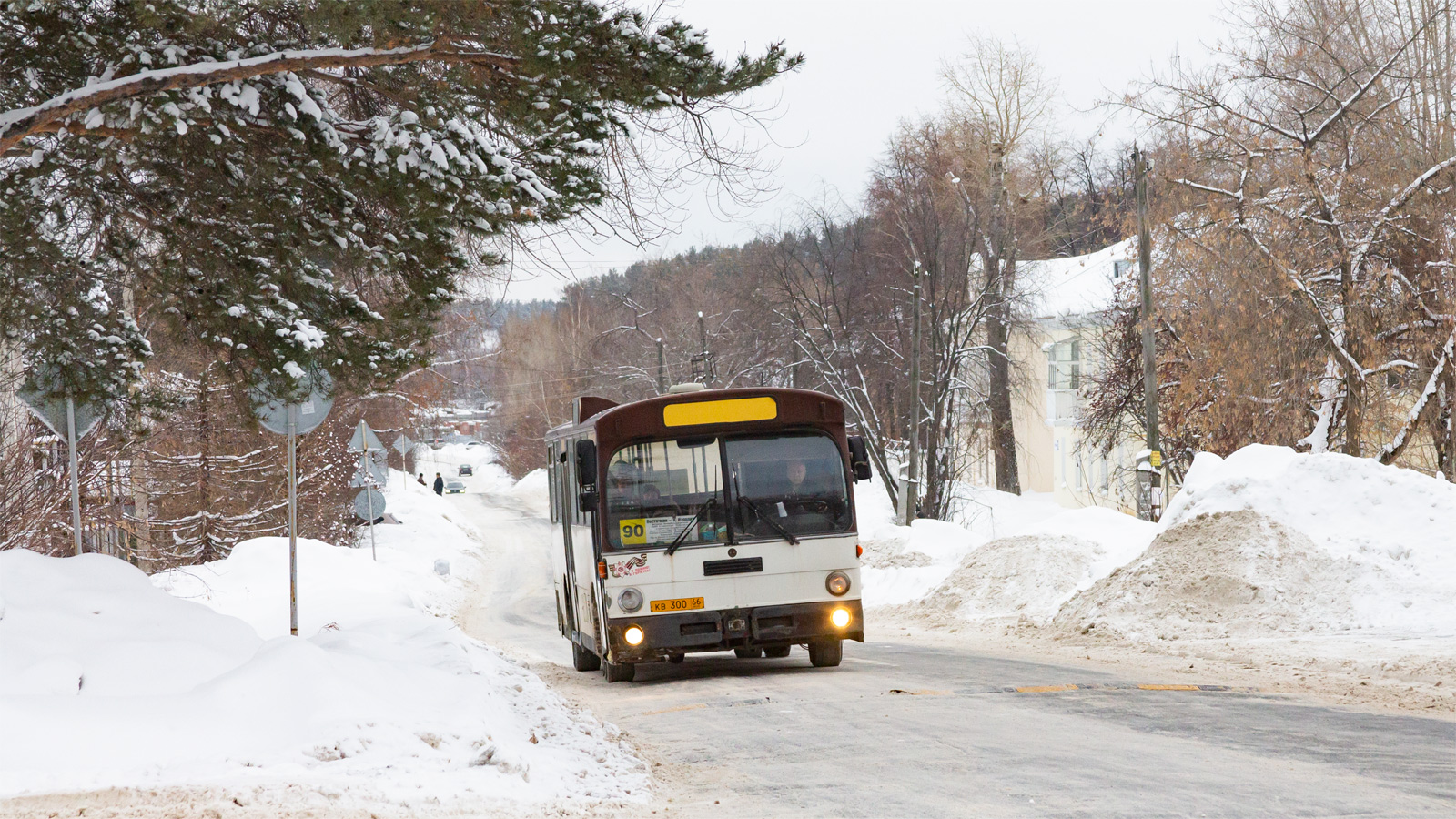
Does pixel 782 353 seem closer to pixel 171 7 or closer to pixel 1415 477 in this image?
pixel 1415 477

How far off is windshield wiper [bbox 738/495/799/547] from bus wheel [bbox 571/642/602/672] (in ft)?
10.5

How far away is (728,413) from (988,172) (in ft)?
118

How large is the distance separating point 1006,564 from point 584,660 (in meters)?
9.92

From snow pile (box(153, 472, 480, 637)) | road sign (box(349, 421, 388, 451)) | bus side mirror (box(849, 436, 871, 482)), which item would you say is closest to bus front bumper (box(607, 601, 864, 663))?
bus side mirror (box(849, 436, 871, 482))

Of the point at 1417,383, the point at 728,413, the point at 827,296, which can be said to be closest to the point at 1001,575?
the point at 1417,383

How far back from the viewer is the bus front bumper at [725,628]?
41.2 ft

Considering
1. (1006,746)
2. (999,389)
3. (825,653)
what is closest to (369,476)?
→ (825,653)

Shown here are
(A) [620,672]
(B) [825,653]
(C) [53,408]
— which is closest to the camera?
(C) [53,408]

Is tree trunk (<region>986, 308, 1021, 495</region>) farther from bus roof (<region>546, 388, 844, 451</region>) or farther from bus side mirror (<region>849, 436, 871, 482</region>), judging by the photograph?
bus roof (<region>546, 388, 844, 451</region>)

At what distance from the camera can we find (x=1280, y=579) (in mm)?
16516

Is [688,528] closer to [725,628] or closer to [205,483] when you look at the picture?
[725,628]

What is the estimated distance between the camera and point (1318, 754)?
7.67 metres

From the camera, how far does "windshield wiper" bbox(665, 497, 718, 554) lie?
12625 millimetres

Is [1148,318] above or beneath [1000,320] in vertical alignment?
beneath
